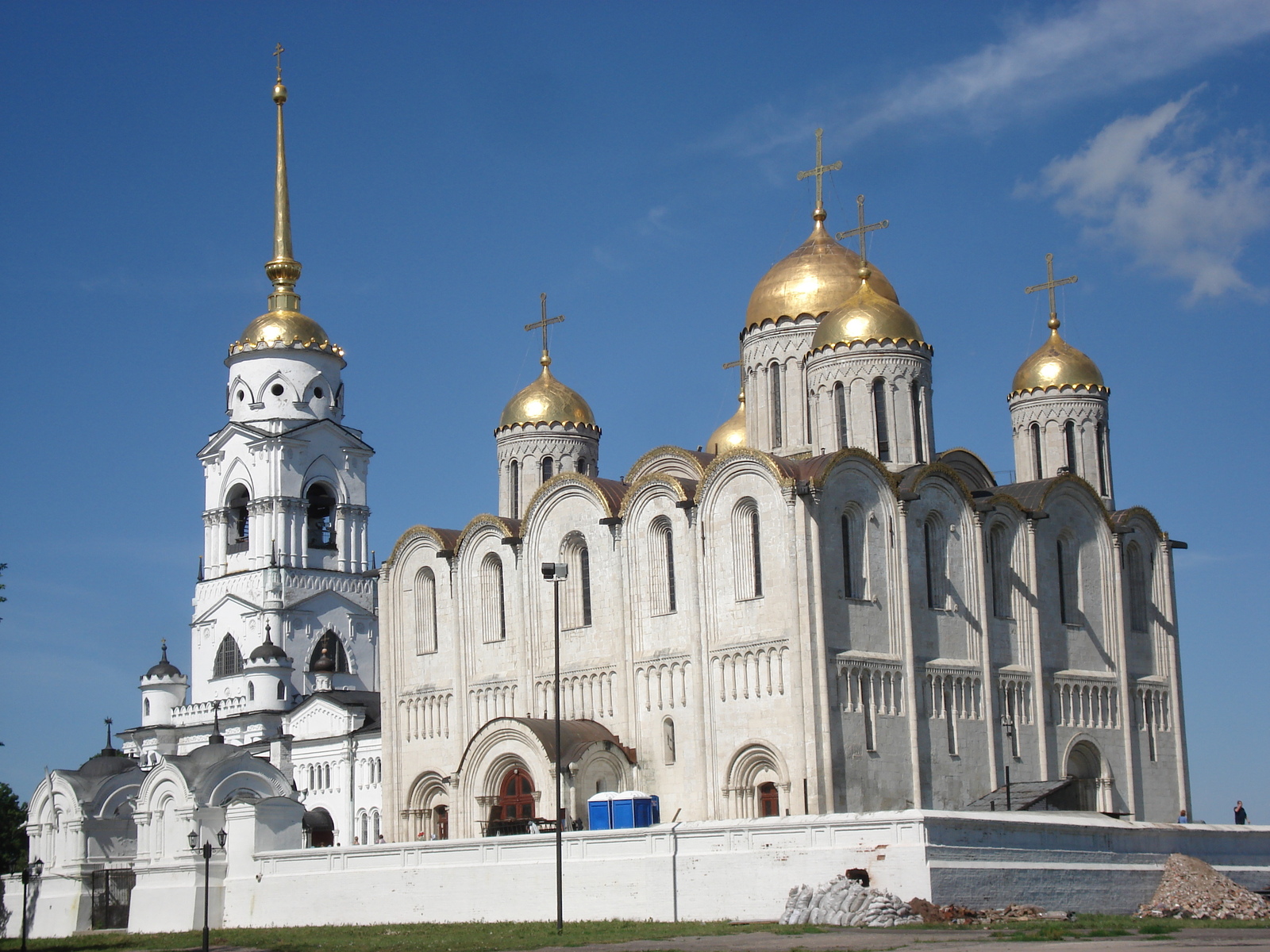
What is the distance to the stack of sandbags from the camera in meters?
28.4

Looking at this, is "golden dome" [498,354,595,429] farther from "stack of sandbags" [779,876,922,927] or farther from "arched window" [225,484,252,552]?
"stack of sandbags" [779,876,922,927]

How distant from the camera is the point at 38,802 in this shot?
47875 mm

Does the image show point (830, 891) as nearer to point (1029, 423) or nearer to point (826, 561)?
point (826, 561)

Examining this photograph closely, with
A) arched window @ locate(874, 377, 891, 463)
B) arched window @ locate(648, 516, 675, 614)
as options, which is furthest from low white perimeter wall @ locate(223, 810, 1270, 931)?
arched window @ locate(874, 377, 891, 463)

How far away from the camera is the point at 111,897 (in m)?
44.5

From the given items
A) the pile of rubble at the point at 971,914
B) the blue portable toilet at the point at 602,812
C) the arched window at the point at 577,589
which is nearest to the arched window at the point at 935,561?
the arched window at the point at 577,589

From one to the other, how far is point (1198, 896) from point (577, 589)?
1738 centimetres

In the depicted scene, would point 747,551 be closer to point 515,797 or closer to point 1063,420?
point 515,797

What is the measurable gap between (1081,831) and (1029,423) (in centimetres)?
2089

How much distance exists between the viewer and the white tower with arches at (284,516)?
→ 2675 inches

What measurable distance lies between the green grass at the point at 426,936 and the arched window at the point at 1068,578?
19.0 metres

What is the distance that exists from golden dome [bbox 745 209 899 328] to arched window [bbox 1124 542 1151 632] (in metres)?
9.32

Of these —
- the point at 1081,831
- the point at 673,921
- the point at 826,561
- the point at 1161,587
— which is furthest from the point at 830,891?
the point at 1161,587

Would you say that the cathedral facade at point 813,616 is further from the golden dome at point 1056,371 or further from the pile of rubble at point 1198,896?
the pile of rubble at point 1198,896
